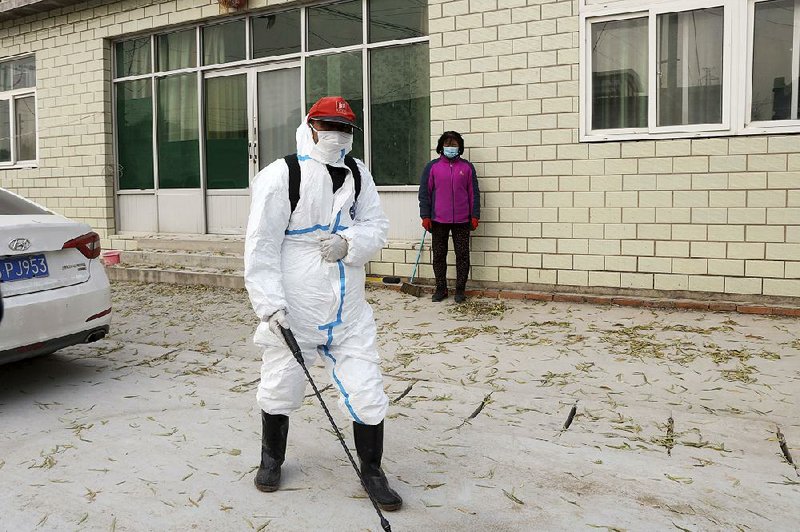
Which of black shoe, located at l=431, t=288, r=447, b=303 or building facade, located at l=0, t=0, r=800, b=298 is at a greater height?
building facade, located at l=0, t=0, r=800, b=298

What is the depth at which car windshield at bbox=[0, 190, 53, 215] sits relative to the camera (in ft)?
17.6

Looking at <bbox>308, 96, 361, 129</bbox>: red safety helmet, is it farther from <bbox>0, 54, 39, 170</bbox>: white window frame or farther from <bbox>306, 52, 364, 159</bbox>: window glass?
<bbox>0, 54, 39, 170</bbox>: white window frame

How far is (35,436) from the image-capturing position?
4.47 metres

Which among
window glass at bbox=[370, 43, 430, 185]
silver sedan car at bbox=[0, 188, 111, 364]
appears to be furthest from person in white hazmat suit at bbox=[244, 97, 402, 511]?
window glass at bbox=[370, 43, 430, 185]

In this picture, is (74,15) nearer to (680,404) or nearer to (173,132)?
(173,132)

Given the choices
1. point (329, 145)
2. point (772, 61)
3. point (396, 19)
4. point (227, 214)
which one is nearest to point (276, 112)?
point (227, 214)

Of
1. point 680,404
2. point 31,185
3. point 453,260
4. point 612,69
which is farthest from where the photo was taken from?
point 31,185

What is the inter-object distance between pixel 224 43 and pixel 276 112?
1.40 meters

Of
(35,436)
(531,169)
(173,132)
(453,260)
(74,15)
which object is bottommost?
(35,436)

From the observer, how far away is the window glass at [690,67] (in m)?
7.61

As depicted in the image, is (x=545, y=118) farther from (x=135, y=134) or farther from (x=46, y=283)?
(x=135, y=134)

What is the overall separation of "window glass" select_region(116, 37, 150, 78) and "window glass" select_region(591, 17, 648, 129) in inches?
292

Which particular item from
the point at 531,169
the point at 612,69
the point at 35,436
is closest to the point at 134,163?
the point at 531,169

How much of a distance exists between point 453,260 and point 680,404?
4293 mm
